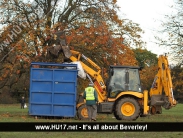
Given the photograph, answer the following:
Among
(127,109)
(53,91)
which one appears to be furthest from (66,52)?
(127,109)

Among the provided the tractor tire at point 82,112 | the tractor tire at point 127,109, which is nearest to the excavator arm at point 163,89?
the tractor tire at point 127,109

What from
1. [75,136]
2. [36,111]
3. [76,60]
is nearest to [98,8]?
[76,60]

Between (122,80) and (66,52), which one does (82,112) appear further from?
(66,52)

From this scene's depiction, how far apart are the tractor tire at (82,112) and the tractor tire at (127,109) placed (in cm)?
147

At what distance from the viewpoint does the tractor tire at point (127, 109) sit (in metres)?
21.6

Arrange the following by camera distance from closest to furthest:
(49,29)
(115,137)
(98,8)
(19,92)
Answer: (115,137) → (49,29) → (98,8) → (19,92)

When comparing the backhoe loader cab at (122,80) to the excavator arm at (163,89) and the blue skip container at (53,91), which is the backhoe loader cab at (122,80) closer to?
the excavator arm at (163,89)

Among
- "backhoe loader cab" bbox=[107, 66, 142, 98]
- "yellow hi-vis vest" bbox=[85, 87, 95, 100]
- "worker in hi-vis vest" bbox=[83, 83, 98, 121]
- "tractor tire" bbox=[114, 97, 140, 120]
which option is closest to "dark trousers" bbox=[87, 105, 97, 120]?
"worker in hi-vis vest" bbox=[83, 83, 98, 121]

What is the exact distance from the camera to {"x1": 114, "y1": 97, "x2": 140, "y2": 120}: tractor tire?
70.8 ft

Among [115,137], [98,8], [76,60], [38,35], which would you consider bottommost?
[115,137]

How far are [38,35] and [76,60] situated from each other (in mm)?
7085

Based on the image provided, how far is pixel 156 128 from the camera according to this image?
1082 cm

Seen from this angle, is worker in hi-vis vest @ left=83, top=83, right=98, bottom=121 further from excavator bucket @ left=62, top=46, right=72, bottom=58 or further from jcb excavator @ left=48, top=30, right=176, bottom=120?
excavator bucket @ left=62, top=46, right=72, bottom=58

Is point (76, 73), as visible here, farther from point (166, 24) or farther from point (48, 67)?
point (166, 24)
